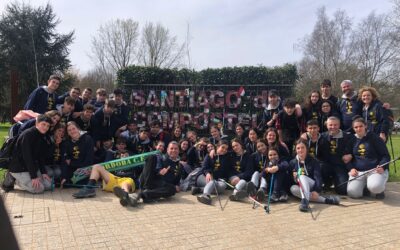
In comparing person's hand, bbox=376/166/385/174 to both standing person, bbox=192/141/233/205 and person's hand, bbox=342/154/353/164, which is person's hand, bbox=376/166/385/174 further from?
standing person, bbox=192/141/233/205

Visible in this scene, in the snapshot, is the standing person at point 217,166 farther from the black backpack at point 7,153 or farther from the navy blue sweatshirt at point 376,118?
the black backpack at point 7,153

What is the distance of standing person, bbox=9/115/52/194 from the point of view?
259 inches

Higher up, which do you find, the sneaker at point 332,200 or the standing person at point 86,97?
the standing person at point 86,97

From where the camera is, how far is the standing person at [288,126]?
788 centimetres

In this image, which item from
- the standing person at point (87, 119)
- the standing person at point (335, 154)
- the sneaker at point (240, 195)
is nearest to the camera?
the sneaker at point (240, 195)

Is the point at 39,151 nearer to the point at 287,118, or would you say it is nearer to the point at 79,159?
the point at 79,159

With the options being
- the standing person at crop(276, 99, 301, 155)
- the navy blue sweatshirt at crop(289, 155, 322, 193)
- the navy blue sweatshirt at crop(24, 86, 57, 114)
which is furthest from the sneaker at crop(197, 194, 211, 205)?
the navy blue sweatshirt at crop(24, 86, 57, 114)

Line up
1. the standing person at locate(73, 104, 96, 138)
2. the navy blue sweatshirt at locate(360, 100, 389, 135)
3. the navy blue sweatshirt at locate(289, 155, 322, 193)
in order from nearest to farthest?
the navy blue sweatshirt at locate(289, 155, 322, 193) < the navy blue sweatshirt at locate(360, 100, 389, 135) < the standing person at locate(73, 104, 96, 138)

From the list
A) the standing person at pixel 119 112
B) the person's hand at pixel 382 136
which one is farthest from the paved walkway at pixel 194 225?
the standing person at pixel 119 112

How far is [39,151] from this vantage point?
22.6 feet

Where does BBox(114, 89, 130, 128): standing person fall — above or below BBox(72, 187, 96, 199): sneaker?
above

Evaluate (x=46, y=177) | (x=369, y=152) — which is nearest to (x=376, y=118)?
(x=369, y=152)

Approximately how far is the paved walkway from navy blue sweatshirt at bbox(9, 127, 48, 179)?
50cm

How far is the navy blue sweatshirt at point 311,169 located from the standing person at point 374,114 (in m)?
1.64
